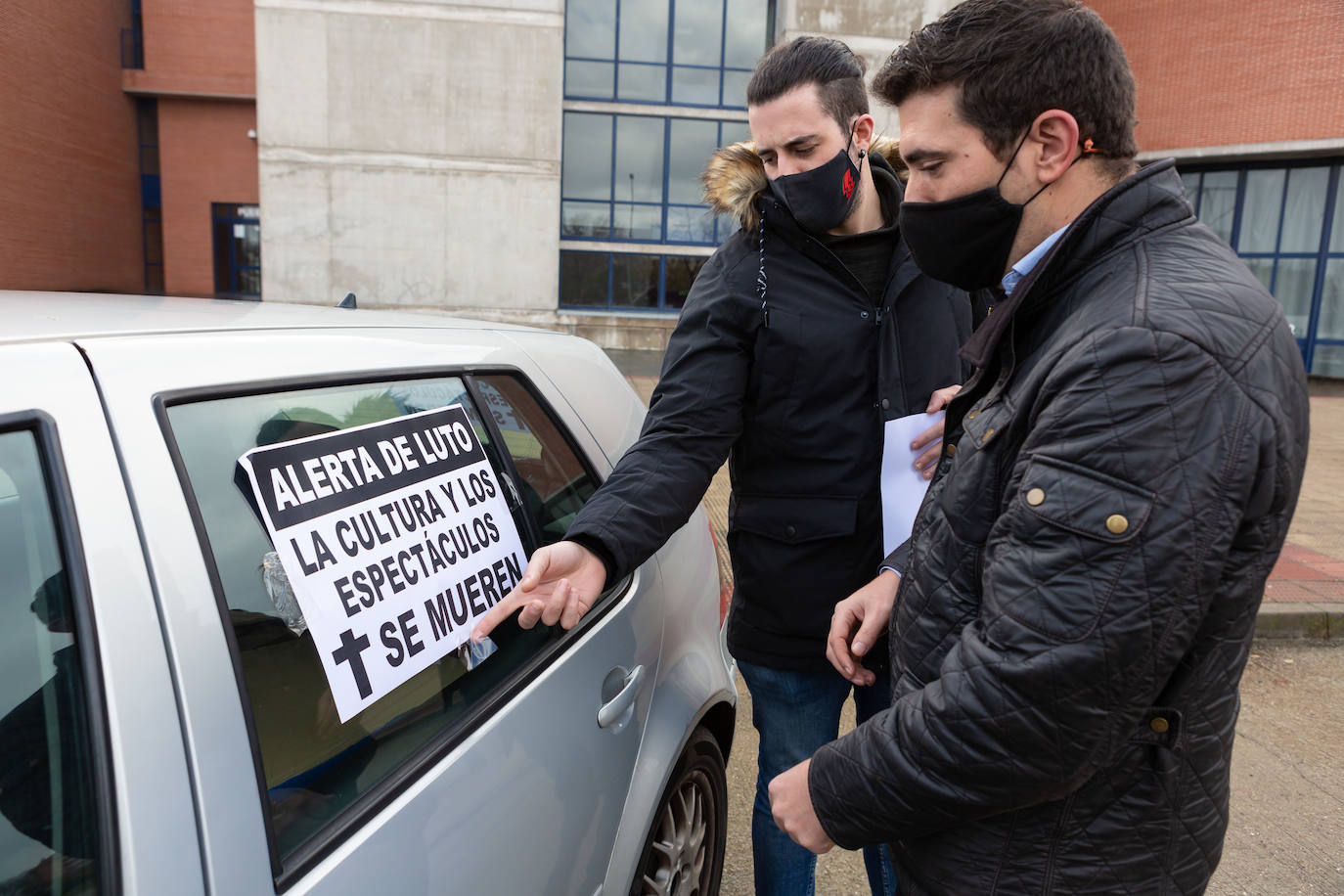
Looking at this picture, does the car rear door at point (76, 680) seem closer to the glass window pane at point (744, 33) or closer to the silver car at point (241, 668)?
the silver car at point (241, 668)

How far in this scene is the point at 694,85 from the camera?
1852 centimetres

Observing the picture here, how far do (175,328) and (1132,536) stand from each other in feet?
4.06

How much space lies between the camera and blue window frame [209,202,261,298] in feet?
80.6

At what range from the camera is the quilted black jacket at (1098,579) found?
0.96 metres

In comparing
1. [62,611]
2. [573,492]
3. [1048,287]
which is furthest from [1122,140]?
[62,611]

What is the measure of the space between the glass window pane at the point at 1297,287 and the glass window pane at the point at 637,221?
13760mm

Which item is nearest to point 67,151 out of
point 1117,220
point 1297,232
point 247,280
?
point 247,280

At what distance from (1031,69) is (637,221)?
18227 mm

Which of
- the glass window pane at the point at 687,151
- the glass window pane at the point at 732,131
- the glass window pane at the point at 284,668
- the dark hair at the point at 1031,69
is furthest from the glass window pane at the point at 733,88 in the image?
the glass window pane at the point at 284,668

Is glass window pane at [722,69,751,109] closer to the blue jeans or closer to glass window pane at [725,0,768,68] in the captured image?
glass window pane at [725,0,768,68]

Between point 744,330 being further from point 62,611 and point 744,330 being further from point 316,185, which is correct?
point 316,185

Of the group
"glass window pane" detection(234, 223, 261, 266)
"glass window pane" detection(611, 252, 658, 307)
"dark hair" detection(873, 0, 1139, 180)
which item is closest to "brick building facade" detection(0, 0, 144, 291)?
"glass window pane" detection(234, 223, 261, 266)

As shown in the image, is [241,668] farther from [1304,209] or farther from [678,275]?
[1304,209]

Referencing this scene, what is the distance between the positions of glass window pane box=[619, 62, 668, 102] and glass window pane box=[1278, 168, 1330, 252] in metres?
14.1
